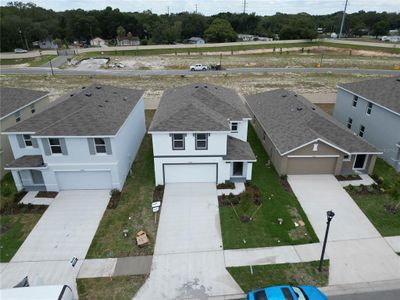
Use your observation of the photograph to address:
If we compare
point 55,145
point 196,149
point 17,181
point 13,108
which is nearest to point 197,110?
point 196,149

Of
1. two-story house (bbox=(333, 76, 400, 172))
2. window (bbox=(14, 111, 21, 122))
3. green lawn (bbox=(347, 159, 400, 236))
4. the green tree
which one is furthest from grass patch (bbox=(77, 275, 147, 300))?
the green tree

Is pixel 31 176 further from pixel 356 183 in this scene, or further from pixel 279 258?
pixel 356 183

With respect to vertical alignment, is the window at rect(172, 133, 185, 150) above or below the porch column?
above

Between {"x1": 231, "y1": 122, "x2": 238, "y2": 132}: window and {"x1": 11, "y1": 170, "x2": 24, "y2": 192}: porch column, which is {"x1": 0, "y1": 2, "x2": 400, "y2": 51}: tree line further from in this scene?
{"x1": 231, "y1": 122, "x2": 238, "y2": 132}: window

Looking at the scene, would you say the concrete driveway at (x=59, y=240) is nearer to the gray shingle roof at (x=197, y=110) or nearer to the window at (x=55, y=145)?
the window at (x=55, y=145)

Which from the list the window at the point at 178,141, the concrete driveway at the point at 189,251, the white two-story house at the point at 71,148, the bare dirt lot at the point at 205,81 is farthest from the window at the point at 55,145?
the bare dirt lot at the point at 205,81

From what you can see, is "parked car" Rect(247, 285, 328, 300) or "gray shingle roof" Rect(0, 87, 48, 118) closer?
"parked car" Rect(247, 285, 328, 300)

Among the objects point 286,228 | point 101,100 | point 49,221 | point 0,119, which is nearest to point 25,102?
point 0,119
